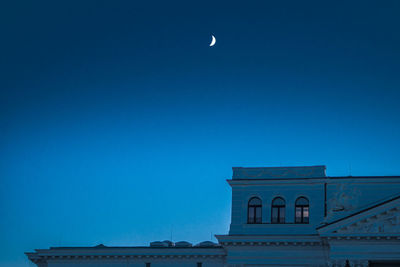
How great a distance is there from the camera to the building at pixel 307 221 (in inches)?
1817

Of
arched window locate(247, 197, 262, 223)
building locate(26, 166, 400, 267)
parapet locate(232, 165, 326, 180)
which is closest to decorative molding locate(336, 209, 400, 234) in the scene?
building locate(26, 166, 400, 267)

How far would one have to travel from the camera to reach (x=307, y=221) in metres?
52.0

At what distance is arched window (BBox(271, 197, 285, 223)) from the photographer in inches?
2077

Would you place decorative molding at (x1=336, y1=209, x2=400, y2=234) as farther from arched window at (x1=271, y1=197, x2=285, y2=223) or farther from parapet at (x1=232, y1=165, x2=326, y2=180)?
parapet at (x1=232, y1=165, x2=326, y2=180)

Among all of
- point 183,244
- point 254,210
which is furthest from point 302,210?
point 183,244

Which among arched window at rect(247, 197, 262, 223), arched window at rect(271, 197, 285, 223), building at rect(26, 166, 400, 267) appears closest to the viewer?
building at rect(26, 166, 400, 267)

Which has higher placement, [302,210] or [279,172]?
[279,172]

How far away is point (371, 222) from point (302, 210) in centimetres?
756

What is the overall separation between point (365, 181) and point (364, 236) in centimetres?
712

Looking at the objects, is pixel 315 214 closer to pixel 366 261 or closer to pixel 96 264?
pixel 366 261

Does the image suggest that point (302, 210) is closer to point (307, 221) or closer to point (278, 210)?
point (307, 221)

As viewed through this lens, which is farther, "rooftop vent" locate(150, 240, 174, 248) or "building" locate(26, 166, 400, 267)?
"rooftop vent" locate(150, 240, 174, 248)

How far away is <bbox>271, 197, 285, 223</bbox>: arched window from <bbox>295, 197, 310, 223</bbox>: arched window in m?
1.15

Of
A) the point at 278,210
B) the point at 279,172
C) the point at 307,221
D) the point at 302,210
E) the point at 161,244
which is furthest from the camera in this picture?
the point at 161,244
